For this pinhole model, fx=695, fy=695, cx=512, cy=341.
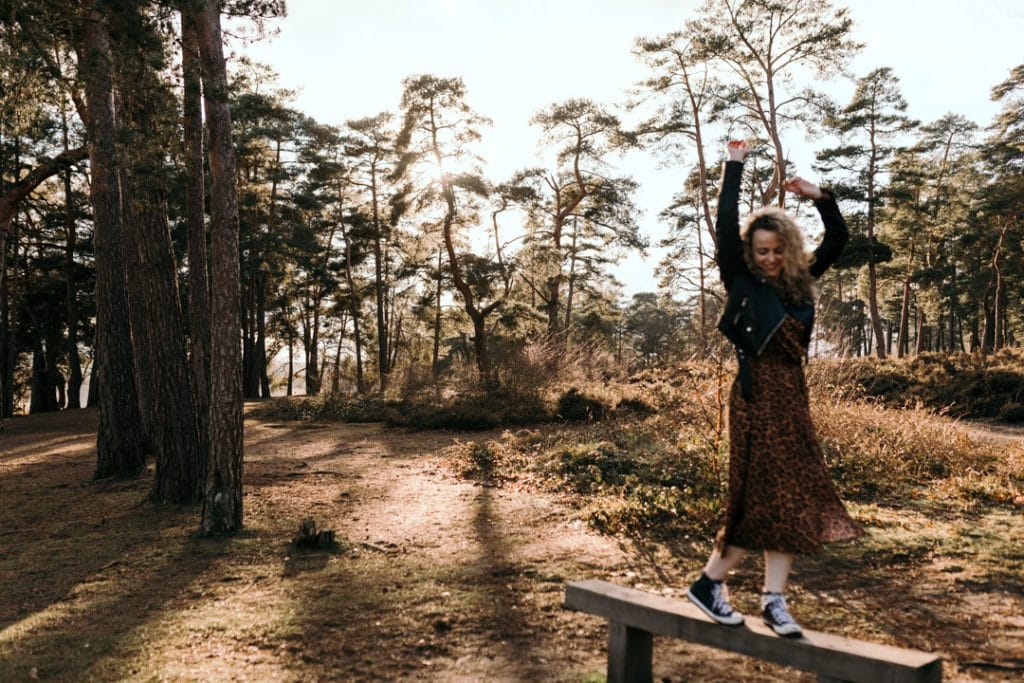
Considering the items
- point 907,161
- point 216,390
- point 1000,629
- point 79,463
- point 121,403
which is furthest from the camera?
point 907,161

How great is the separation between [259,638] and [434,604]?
3.63ft

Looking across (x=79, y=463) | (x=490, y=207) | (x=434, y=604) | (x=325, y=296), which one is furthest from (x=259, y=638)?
(x=325, y=296)

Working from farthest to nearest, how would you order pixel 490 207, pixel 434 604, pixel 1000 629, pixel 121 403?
pixel 490 207 < pixel 121 403 < pixel 434 604 < pixel 1000 629

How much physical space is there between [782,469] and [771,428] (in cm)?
16

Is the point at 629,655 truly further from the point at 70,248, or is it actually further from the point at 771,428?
the point at 70,248

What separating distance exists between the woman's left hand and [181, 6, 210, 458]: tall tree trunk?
589 centimetres

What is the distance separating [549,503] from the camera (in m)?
7.62

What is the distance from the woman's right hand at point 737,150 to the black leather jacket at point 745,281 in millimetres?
23

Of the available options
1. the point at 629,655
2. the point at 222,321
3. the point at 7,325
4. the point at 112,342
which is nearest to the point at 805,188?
the point at 629,655

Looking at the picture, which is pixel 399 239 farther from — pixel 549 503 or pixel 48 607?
pixel 48 607

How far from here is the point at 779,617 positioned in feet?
8.59

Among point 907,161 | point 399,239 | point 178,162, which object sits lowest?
point 178,162

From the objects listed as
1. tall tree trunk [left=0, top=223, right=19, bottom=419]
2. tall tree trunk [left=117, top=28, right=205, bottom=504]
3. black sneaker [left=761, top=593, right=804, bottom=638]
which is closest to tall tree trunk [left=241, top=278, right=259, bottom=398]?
tall tree trunk [left=0, top=223, right=19, bottom=419]

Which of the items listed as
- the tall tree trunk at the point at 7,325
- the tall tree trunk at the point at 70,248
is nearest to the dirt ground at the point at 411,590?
the tall tree trunk at the point at 7,325
